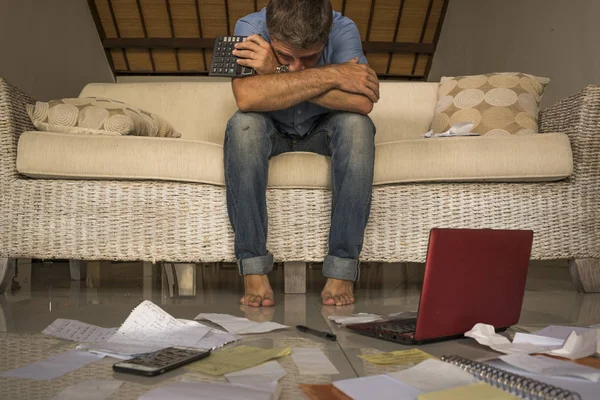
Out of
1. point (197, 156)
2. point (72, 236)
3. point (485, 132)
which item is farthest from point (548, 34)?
point (72, 236)

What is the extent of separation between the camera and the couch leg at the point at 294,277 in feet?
6.86

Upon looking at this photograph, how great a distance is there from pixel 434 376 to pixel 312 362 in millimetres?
237

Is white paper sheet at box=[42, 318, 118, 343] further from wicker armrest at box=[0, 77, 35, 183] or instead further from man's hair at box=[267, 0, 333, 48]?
man's hair at box=[267, 0, 333, 48]

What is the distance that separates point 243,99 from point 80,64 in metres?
4.44

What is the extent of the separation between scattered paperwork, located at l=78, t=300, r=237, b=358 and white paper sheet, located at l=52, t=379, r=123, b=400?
0.15 meters

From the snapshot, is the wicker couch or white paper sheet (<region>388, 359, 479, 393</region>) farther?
the wicker couch

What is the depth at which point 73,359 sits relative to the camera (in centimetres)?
107

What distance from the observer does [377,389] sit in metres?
0.83

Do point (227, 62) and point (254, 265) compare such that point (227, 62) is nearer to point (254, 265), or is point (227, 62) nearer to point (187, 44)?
point (254, 265)

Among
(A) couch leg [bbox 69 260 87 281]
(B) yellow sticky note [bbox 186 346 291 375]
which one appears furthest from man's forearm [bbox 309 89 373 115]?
(A) couch leg [bbox 69 260 87 281]

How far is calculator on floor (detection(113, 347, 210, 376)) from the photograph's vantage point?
974mm

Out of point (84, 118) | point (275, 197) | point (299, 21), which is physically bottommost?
point (275, 197)

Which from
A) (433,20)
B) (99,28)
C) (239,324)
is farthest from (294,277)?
(99,28)

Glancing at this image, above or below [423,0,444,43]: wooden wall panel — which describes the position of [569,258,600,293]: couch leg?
below
